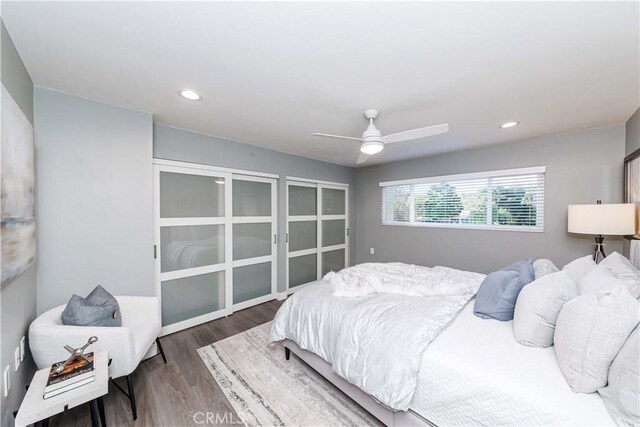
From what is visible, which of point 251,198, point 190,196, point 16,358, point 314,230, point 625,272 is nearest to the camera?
point 16,358

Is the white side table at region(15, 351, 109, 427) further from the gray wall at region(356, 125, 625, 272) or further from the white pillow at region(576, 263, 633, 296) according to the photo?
the gray wall at region(356, 125, 625, 272)

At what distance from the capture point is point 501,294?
1.78 m

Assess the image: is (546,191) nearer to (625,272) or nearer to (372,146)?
(625,272)

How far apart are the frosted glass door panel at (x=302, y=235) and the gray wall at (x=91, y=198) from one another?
2.13m

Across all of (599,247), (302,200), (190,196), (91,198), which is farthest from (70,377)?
(599,247)

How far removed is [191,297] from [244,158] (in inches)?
76.0

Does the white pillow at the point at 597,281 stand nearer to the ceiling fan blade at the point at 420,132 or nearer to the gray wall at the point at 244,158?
the ceiling fan blade at the point at 420,132

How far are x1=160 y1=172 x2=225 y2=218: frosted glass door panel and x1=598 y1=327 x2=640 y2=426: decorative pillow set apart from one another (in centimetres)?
346

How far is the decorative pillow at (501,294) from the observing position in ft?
5.68

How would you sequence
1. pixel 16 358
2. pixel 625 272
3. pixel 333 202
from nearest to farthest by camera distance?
pixel 16 358 → pixel 625 272 → pixel 333 202

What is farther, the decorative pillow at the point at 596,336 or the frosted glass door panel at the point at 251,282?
the frosted glass door panel at the point at 251,282

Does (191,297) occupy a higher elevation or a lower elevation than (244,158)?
lower

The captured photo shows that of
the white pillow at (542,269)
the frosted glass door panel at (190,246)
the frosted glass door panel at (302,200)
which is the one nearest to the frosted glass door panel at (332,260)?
the frosted glass door panel at (302,200)

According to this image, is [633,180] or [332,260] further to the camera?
[332,260]
